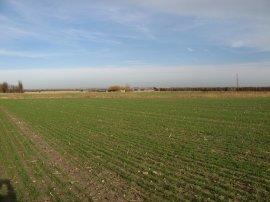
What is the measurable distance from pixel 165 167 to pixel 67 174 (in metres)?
2.81

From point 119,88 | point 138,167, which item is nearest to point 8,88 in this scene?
point 119,88

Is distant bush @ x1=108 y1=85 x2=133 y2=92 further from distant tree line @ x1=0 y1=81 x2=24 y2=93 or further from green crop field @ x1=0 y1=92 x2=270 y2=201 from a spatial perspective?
green crop field @ x1=0 y1=92 x2=270 y2=201

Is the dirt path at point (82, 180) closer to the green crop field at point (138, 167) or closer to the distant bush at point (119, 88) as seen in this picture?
the green crop field at point (138, 167)

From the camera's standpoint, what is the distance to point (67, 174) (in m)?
9.92

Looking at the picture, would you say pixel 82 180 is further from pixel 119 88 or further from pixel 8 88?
pixel 8 88

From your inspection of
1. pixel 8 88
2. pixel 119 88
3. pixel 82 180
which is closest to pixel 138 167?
pixel 82 180

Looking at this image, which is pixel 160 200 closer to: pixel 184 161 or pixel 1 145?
pixel 184 161

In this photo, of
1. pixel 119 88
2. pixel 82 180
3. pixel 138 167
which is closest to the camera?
pixel 82 180

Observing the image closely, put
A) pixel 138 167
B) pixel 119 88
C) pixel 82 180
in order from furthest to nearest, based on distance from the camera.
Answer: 1. pixel 119 88
2. pixel 138 167
3. pixel 82 180

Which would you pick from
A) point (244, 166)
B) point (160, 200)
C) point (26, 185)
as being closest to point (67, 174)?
point (26, 185)

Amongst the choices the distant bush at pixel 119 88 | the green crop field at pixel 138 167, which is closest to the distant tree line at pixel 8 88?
the distant bush at pixel 119 88

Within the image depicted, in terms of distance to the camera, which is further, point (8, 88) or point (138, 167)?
point (8, 88)

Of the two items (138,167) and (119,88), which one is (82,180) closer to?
(138,167)

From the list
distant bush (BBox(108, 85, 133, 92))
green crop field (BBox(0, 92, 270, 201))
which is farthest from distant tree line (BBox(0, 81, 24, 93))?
green crop field (BBox(0, 92, 270, 201))
